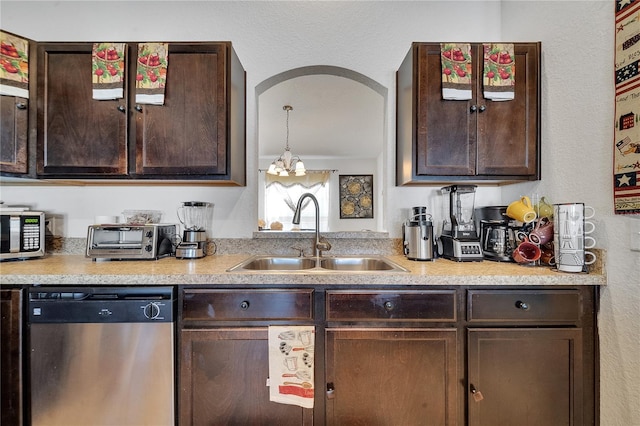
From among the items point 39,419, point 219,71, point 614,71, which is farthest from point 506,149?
point 39,419

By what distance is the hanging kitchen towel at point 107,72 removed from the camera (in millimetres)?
1471

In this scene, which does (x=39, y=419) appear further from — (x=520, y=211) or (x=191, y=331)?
(x=520, y=211)

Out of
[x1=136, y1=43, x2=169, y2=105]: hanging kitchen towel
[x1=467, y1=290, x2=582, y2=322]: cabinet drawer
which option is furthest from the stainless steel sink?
[x1=136, y1=43, x2=169, y2=105]: hanging kitchen towel

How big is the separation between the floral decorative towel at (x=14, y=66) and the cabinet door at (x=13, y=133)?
43 mm

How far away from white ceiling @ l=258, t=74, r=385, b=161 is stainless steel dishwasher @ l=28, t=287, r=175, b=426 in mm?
2061

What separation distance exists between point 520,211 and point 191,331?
5.45ft

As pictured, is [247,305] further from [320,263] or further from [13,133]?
[13,133]

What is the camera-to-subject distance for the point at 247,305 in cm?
120

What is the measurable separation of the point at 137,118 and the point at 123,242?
2.24 ft

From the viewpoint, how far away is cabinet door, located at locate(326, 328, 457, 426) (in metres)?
1.18

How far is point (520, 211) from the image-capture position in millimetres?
1425

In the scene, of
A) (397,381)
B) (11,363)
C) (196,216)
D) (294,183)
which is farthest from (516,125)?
(294,183)

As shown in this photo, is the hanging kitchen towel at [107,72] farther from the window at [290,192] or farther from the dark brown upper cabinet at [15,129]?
the window at [290,192]

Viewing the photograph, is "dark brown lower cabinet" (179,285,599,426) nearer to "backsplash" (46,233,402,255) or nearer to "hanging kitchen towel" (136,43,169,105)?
"backsplash" (46,233,402,255)
